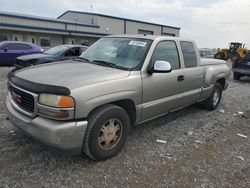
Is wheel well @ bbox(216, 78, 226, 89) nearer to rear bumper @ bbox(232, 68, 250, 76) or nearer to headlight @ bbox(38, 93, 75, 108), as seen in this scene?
headlight @ bbox(38, 93, 75, 108)

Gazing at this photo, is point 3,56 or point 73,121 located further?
point 3,56

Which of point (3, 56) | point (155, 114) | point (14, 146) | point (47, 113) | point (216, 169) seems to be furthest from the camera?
point (3, 56)

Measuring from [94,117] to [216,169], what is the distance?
1.87 metres

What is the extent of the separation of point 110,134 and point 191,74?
2257mm

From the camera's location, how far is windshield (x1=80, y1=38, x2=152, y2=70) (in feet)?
11.5

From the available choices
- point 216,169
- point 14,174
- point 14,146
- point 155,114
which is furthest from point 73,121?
point 216,169

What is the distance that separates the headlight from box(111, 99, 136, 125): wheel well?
2.69ft

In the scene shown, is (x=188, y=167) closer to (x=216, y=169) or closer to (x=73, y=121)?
(x=216, y=169)

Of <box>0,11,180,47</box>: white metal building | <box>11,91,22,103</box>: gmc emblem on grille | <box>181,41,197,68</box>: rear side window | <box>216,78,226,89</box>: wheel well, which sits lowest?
<box>216,78,226,89</box>: wheel well

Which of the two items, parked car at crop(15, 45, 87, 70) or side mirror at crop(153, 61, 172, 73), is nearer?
side mirror at crop(153, 61, 172, 73)

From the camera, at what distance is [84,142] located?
283 centimetres

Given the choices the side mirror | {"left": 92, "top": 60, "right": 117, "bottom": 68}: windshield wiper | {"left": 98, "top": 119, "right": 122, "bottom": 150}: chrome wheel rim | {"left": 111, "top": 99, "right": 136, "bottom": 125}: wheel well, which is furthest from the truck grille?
the side mirror

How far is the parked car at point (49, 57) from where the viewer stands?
835cm

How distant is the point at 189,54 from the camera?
462cm
